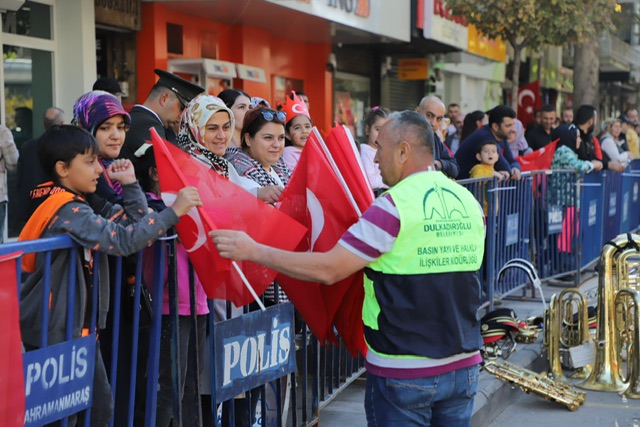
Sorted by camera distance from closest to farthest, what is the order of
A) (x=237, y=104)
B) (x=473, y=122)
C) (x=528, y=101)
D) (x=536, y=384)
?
1. (x=237, y=104)
2. (x=536, y=384)
3. (x=473, y=122)
4. (x=528, y=101)

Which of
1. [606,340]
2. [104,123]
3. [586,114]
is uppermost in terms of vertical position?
[586,114]

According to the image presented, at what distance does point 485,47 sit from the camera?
21.9 m

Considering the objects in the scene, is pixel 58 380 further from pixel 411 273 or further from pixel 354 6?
pixel 354 6

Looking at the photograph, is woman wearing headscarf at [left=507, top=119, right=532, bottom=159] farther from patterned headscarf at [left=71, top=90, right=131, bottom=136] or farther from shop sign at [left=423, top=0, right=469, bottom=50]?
patterned headscarf at [left=71, top=90, right=131, bottom=136]

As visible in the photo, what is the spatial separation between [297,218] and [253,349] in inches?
26.4

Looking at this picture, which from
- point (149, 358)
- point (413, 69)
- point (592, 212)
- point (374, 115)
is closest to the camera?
point (149, 358)

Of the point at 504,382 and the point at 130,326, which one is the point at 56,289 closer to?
the point at 130,326

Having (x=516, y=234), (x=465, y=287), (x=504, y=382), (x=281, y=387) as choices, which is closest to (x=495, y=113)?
(x=516, y=234)

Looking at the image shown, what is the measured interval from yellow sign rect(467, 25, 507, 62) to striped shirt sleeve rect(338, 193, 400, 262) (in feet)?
52.9

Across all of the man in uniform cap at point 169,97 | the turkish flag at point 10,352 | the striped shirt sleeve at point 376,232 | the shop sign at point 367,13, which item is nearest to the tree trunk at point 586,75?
the shop sign at point 367,13

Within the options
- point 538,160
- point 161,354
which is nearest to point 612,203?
point 538,160

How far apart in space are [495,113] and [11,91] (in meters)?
5.54

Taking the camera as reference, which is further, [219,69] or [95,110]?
[219,69]

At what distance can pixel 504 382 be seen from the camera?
6.95 meters
